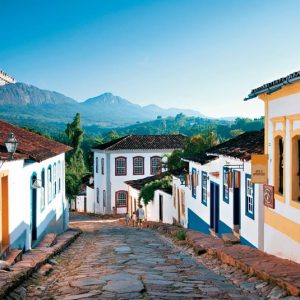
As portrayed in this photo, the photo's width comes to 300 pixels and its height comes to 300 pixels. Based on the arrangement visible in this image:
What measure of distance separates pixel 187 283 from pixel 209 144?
2715 cm

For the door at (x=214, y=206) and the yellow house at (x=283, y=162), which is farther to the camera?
the door at (x=214, y=206)

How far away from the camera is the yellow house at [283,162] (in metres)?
10.5

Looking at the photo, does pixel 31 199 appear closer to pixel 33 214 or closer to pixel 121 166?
pixel 33 214

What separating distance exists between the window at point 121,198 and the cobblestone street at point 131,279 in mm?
31168

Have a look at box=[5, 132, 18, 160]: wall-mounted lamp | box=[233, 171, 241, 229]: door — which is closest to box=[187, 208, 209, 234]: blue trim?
box=[233, 171, 241, 229]: door

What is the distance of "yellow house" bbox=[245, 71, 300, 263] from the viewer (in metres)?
10.5

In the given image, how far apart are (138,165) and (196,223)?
76.5 ft

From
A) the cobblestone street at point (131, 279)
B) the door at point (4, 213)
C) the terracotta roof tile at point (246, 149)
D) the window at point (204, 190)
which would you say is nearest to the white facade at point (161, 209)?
the window at point (204, 190)

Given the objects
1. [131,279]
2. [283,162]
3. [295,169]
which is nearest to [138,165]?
[283,162]

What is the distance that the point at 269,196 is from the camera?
1239 centimetres

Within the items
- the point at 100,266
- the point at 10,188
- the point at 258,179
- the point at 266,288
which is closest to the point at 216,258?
the point at 258,179

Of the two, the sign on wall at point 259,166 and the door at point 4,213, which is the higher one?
the sign on wall at point 259,166

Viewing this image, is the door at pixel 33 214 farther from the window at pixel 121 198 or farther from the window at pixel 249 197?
the window at pixel 121 198

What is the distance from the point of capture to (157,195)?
100 ft
